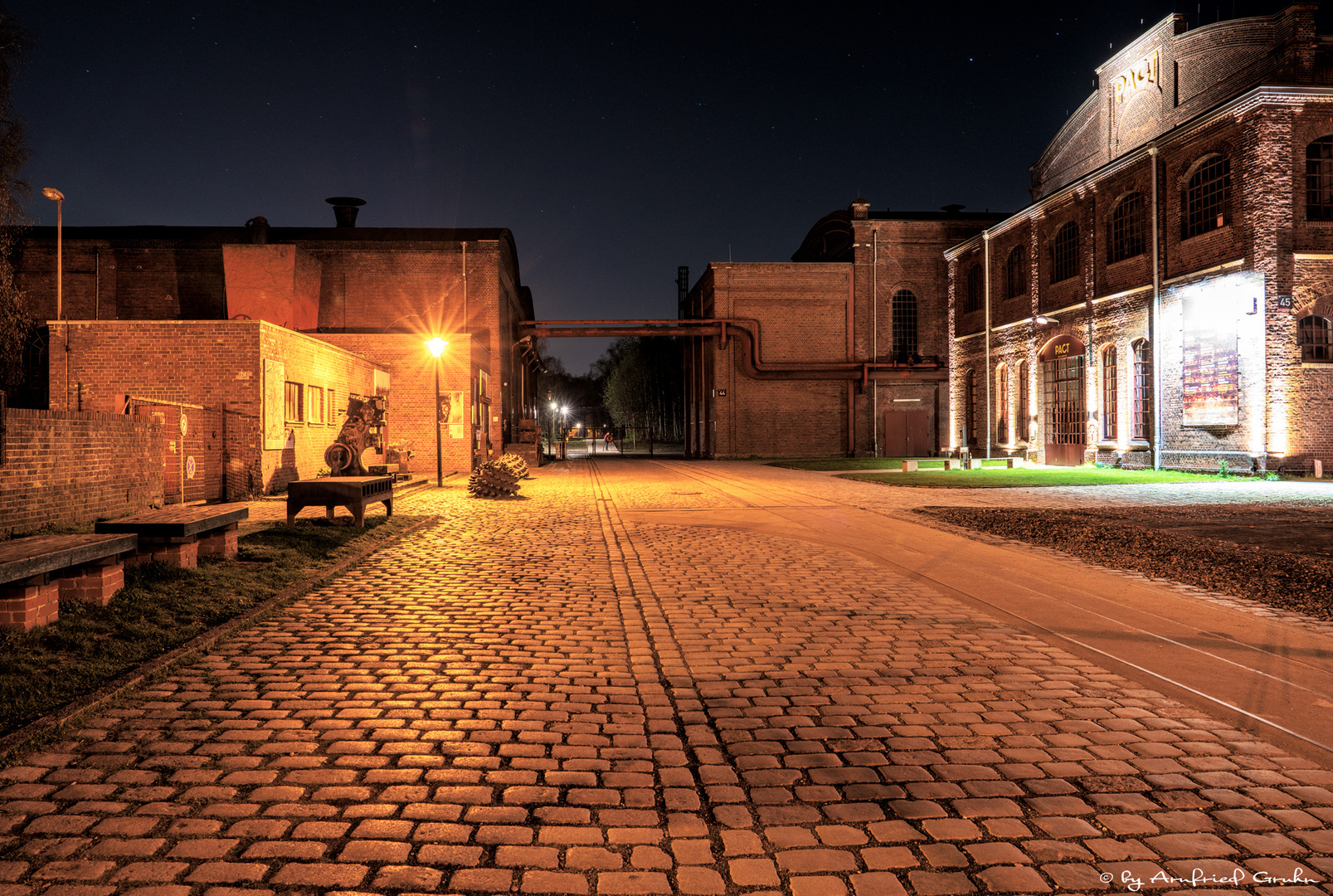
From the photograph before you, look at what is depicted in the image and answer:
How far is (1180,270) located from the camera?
80.8 feet

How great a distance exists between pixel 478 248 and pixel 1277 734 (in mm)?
35174

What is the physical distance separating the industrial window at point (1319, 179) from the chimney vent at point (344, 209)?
125 feet

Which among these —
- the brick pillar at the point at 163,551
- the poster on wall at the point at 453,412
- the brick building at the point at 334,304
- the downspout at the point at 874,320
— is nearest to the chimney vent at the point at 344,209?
the brick building at the point at 334,304

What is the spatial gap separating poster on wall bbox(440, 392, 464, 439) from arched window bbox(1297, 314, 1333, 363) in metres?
26.3

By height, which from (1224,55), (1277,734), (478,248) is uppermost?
(1224,55)

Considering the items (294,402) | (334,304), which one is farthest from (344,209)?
(294,402)

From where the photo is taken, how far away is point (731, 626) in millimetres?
5852

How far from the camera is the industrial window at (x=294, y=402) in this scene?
19406 mm

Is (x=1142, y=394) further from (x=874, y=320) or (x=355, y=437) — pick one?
(x=355, y=437)

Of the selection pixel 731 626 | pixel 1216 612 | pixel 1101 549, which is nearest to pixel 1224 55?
pixel 1101 549

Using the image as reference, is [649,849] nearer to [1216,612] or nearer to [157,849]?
[157,849]

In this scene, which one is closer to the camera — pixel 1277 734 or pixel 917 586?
pixel 1277 734

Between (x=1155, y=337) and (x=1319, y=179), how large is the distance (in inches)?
222

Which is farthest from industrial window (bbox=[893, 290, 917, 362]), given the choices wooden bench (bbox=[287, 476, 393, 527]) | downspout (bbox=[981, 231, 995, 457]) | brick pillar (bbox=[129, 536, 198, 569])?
brick pillar (bbox=[129, 536, 198, 569])
